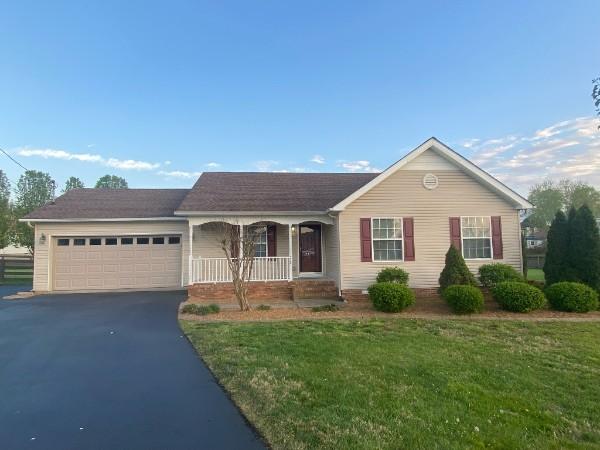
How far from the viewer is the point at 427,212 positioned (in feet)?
40.8

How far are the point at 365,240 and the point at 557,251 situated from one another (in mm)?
5816

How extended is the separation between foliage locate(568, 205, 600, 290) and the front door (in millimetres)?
8373

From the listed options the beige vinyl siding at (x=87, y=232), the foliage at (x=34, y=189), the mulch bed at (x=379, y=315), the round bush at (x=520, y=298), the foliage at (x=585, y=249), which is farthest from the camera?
the foliage at (x=34, y=189)

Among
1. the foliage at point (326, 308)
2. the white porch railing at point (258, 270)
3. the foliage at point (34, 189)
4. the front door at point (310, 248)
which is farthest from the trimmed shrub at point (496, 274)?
the foliage at point (34, 189)

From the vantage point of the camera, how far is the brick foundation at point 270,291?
12375mm

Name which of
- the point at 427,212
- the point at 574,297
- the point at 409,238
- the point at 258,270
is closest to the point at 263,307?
the point at 258,270

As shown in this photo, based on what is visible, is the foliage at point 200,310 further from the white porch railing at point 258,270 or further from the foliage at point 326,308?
the white porch railing at point 258,270

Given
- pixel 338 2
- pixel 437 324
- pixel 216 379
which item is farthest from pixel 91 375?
pixel 338 2

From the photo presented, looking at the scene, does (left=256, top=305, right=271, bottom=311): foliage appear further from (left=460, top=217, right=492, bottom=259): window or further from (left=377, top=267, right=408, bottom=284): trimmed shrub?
(left=460, top=217, right=492, bottom=259): window

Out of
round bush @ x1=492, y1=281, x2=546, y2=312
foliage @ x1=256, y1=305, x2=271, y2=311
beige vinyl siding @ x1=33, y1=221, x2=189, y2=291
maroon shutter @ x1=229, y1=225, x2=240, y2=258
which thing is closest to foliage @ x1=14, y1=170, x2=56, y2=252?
beige vinyl siding @ x1=33, y1=221, x2=189, y2=291

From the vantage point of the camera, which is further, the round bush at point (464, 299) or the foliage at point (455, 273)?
the foliage at point (455, 273)

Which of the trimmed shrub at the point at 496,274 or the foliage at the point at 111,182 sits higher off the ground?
the foliage at the point at 111,182

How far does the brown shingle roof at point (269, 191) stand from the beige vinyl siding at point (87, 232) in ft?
6.12

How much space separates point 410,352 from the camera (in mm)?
6102
